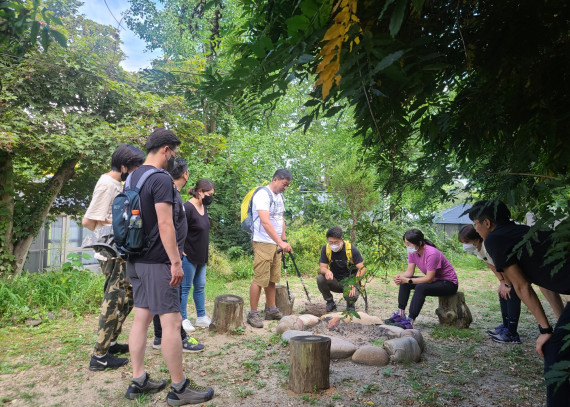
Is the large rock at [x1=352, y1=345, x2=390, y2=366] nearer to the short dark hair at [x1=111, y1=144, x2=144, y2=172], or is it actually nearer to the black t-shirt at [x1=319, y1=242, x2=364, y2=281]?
the black t-shirt at [x1=319, y1=242, x2=364, y2=281]

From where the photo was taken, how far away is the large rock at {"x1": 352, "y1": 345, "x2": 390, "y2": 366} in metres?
3.70

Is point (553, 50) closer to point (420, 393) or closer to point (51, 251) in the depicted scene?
point (420, 393)

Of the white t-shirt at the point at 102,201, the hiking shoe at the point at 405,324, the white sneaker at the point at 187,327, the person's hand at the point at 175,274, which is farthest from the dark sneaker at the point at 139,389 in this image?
the hiking shoe at the point at 405,324

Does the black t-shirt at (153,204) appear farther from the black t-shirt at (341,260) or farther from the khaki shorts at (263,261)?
the black t-shirt at (341,260)

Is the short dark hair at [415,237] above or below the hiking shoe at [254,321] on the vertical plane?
above

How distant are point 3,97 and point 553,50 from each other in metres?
6.30

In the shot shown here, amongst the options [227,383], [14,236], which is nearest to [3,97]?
[14,236]

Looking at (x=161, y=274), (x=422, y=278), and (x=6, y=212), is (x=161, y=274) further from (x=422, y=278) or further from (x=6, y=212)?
(x=6, y=212)

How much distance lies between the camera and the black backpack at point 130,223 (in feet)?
8.73

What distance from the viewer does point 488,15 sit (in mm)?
1425

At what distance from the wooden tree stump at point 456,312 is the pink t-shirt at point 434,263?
0.93ft

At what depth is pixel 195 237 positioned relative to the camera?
179 inches

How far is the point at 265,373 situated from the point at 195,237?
1.80 metres

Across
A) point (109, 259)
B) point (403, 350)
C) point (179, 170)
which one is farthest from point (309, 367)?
point (179, 170)
